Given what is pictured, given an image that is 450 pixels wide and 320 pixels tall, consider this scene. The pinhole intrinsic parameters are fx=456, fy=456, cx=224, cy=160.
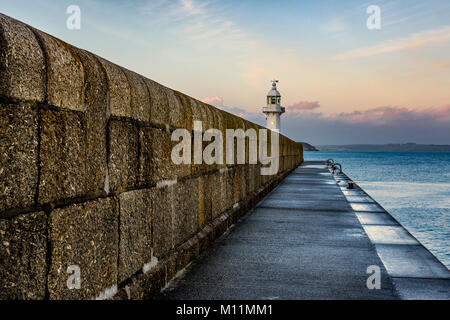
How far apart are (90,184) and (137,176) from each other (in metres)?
0.69

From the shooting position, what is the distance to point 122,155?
2.95 metres

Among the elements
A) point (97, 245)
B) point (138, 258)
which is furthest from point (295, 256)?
point (97, 245)

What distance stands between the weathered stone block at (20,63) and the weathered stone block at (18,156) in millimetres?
71

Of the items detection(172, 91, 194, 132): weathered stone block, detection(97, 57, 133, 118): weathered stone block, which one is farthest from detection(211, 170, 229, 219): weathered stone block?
detection(97, 57, 133, 118): weathered stone block

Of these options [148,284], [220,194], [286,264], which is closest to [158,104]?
[148,284]

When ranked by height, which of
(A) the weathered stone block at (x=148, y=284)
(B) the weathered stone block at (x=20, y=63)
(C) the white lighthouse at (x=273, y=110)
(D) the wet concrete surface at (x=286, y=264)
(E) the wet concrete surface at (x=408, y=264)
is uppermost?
(C) the white lighthouse at (x=273, y=110)

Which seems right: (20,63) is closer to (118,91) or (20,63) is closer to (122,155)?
(118,91)

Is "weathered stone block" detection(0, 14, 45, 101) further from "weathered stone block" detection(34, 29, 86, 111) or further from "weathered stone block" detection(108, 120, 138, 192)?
"weathered stone block" detection(108, 120, 138, 192)

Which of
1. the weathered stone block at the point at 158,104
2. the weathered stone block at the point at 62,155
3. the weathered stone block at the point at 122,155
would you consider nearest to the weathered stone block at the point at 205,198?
the weathered stone block at the point at 158,104

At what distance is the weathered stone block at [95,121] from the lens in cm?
250

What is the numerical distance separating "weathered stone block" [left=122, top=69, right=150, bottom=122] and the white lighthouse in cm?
5196

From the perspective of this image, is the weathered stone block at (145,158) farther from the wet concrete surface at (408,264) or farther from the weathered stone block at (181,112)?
the wet concrete surface at (408,264)

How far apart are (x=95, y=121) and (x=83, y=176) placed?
339mm
